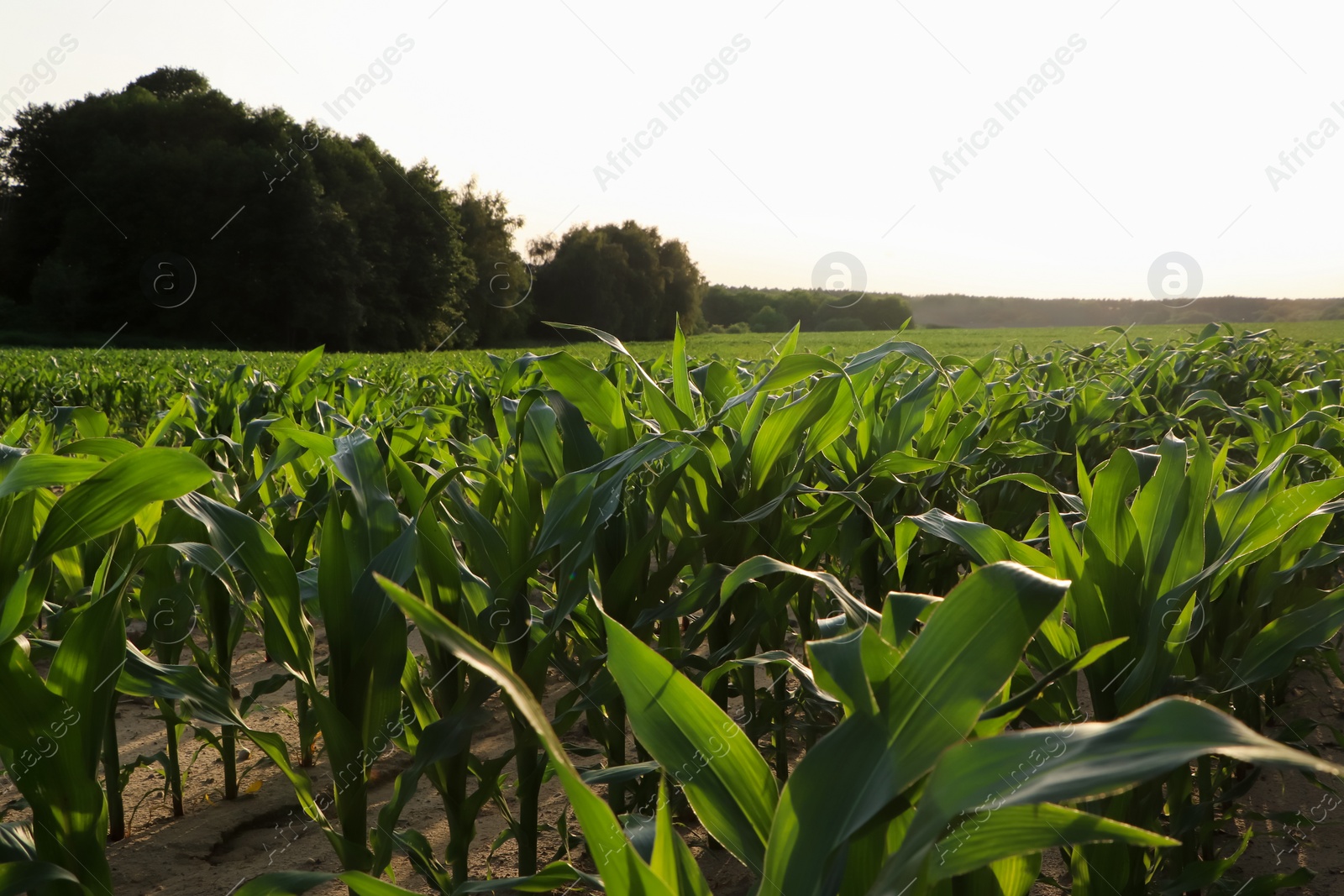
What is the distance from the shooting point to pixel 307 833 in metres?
1.62

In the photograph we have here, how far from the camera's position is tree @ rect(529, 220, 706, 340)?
3897cm

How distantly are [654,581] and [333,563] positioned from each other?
0.52 metres

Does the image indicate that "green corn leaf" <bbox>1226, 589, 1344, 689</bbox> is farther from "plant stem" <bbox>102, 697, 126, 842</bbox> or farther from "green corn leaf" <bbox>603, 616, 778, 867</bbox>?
"plant stem" <bbox>102, 697, 126, 842</bbox>

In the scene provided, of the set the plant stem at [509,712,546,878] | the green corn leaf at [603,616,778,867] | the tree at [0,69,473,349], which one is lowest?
the plant stem at [509,712,546,878]

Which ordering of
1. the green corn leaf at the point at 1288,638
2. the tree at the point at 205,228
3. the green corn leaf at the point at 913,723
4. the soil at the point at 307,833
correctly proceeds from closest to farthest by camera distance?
1. the green corn leaf at the point at 913,723
2. the green corn leaf at the point at 1288,638
3. the soil at the point at 307,833
4. the tree at the point at 205,228

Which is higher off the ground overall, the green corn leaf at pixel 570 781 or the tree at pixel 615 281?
the tree at pixel 615 281

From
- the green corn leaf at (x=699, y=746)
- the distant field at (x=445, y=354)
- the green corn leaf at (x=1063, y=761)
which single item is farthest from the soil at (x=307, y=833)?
the distant field at (x=445, y=354)

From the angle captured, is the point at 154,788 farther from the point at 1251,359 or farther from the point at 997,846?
the point at 1251,359

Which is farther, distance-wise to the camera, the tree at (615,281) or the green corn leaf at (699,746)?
the tree at (615,281)

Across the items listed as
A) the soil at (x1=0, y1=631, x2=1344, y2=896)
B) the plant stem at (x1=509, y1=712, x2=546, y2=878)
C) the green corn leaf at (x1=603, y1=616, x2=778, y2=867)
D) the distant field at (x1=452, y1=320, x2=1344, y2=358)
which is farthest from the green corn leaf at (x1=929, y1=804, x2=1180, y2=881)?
the distant field at (x1=452, y1=320, x2=1344, y2=358)

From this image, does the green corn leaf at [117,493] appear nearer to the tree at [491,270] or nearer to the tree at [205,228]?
the tree at [205,228]

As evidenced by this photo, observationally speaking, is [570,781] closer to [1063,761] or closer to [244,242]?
[1063,761]

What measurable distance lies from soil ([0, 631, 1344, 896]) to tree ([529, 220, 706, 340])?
35317 mm

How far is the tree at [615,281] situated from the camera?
39.0m
